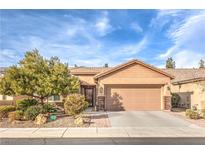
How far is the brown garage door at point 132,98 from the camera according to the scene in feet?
69.3

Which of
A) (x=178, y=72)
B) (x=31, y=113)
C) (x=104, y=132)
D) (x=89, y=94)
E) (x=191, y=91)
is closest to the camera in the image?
(x=104, y=132)

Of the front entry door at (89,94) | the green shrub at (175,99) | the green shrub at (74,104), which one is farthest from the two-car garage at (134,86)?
the green shrub at (74,104)

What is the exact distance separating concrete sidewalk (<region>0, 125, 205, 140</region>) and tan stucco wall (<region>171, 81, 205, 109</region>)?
6716mm

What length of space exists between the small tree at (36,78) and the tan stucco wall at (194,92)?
31.9ft

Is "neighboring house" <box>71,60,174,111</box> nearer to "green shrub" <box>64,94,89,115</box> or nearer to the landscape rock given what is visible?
"green shrub" <box>64,94,89,115</box>

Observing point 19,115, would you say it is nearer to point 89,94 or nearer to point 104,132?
point 104,132

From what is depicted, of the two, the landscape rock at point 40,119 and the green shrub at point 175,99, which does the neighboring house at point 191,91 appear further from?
the landscape rock at point 40,119

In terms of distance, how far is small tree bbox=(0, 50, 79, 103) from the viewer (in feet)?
50.1

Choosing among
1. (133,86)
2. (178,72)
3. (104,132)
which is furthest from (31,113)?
(178,72)

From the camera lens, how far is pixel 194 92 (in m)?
21.0

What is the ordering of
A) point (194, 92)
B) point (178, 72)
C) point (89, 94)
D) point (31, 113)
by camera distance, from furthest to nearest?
point (178, 72)
point (89, 94)
point (194, 92)
point (31, 113)

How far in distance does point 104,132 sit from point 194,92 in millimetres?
12090
